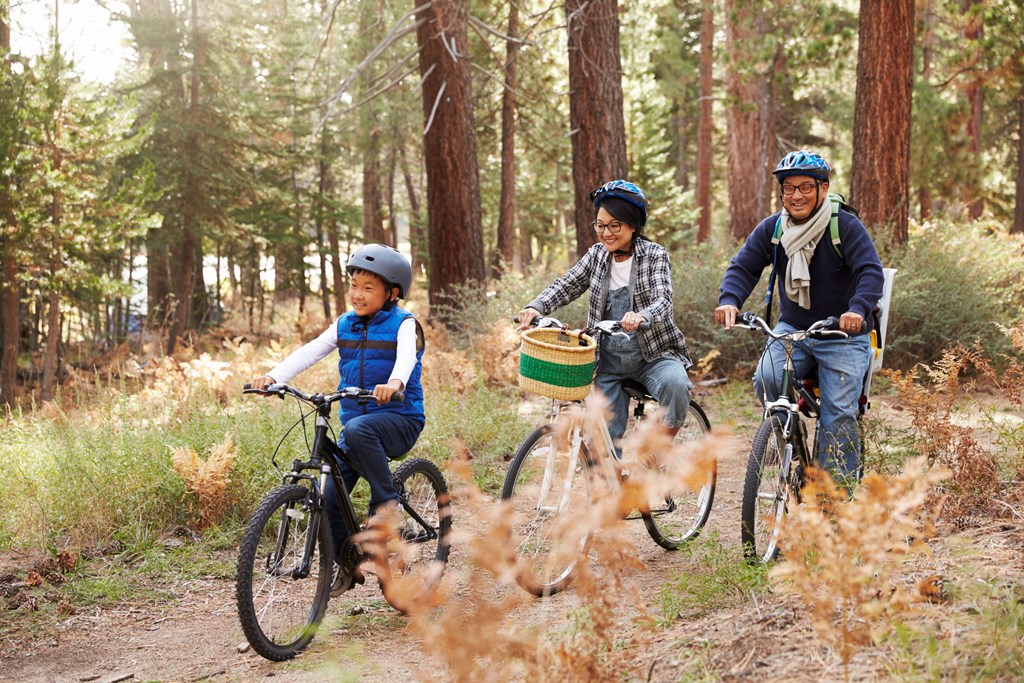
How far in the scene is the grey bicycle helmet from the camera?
474 centimetres

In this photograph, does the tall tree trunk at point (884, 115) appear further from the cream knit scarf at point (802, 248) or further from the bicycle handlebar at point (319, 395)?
the bicycle handlebar at point (319, 395)

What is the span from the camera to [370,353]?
4.83 meters

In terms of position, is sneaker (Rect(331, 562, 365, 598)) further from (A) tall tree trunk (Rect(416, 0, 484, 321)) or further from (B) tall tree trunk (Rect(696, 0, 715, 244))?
(B) tall tree trunk (Rect(696, 0, 715, 244))

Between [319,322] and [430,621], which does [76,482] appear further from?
[319,322]

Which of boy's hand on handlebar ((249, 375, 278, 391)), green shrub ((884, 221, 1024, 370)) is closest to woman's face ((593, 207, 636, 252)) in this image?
boy's hand on handlebar ((249, 375, 278, 391))

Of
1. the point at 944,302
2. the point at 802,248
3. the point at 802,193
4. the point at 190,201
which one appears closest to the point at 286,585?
the point at 802,248

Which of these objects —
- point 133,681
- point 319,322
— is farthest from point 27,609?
point 319,322

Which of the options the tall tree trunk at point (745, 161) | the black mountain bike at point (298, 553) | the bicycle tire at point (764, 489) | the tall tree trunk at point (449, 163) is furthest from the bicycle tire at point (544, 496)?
the tall tree trunk at point (745, 161)

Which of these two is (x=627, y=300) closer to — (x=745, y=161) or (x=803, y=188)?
(x=803, y=188)

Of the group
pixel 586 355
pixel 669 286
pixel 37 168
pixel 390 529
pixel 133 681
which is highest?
pixel 37 168

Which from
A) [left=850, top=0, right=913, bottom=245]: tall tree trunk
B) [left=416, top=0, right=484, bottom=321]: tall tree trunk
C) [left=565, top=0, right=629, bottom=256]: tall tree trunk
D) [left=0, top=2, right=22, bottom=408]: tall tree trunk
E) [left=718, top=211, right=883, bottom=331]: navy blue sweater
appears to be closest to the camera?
[left=718, top=211, right=883, bottom=331]: navy blue sweater

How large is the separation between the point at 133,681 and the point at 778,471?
3490 mm

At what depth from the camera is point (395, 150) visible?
27672mm

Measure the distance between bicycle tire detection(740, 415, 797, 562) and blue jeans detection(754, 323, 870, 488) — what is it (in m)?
0.30
